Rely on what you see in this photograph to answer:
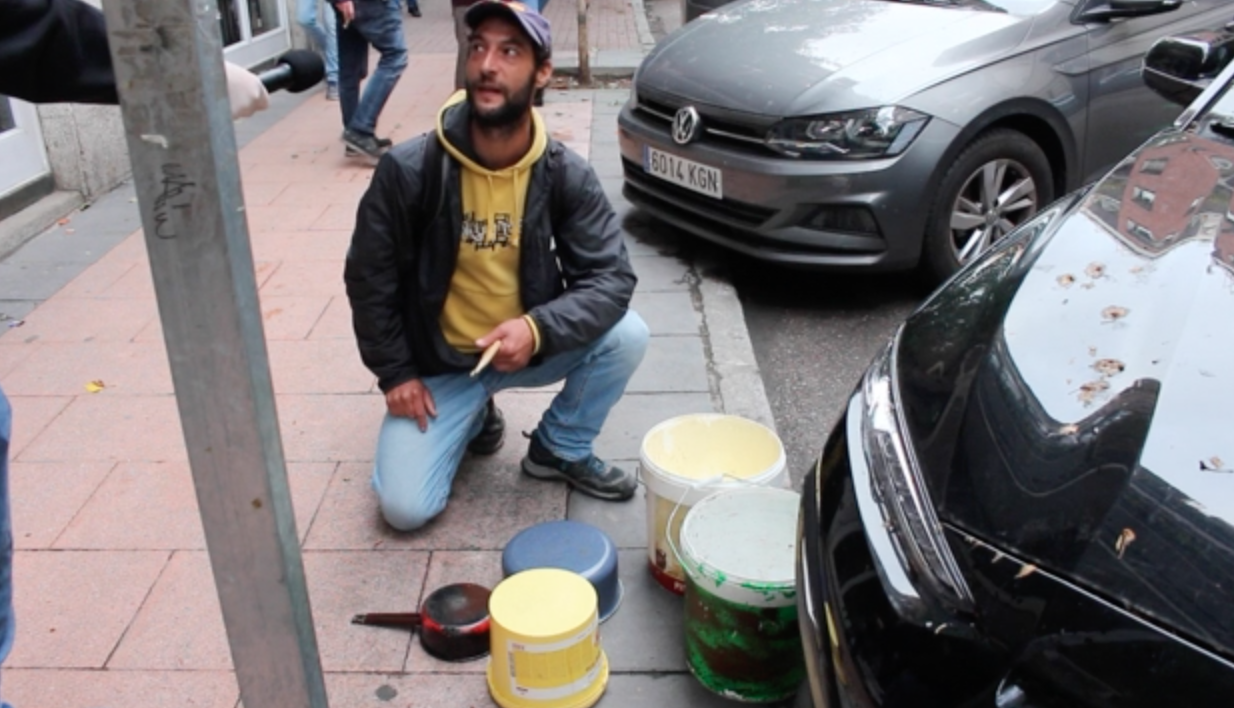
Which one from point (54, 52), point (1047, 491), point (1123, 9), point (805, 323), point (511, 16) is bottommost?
point (805, 323)

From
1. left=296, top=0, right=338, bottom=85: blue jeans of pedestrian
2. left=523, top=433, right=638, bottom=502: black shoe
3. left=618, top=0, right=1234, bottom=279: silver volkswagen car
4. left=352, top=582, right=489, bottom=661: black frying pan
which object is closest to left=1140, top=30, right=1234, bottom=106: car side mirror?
left=618, top=0, right=1234, bottom=279: silver volkswagen car

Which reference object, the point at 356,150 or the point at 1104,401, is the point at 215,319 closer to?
the point at 1104,401

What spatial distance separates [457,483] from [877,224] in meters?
2.13

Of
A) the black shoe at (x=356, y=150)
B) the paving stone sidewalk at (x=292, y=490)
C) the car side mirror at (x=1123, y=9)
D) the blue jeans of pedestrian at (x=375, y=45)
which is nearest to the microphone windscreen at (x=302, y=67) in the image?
the paving stone sidewalk at (x=292, y=490)

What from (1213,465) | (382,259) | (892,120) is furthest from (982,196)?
(1213,465)

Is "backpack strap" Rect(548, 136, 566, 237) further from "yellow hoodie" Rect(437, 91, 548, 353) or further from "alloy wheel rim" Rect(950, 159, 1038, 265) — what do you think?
"alloy wheel rim" Rect(950, 159, 1038, 265)

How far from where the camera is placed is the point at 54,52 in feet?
5.17

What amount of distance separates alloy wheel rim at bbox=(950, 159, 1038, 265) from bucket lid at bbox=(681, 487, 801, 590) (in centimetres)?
255

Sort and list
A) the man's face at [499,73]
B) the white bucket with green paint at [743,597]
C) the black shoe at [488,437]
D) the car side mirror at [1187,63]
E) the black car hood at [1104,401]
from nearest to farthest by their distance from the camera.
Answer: the black car hood at [1104,401], the white bucket with green paint at [743,597], the man's face at [499,73], the black shoe at [488,437], the car side mirror at [1187,63]

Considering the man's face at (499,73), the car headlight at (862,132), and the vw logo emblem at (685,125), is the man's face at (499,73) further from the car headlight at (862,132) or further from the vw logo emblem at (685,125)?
the vw logo emblem at (685,125)

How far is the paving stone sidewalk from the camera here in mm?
2430

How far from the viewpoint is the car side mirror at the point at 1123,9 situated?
4590mm

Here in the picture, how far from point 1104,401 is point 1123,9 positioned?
3711 millimetres

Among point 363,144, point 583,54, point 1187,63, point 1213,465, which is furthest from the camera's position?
point 583,54
